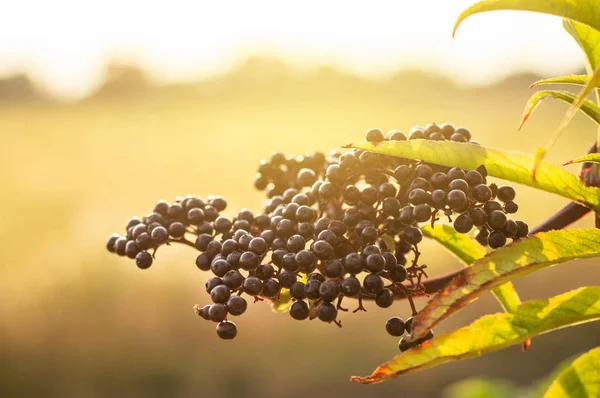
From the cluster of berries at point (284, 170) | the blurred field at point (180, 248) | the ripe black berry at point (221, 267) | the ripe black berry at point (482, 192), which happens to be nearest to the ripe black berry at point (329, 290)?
the ripe black berry at point (221, 267)

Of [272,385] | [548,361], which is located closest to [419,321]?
[272,385]

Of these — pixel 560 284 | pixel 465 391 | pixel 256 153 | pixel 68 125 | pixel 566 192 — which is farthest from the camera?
pixel 68 125

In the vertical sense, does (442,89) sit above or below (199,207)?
above

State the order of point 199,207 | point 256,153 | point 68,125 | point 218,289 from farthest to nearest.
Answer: point 68,125 → point 256,153 → point 199,207 → point 218,289

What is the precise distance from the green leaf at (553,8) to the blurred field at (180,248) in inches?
216

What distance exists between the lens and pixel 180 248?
1161cm

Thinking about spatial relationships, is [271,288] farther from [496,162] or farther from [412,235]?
[496,162]

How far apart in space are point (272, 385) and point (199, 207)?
8.92 meters

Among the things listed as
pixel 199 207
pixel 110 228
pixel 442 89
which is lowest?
pixel 199 207

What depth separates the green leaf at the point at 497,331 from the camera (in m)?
0.96

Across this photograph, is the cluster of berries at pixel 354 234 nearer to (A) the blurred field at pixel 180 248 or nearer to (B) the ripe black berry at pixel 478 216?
(B) the ripe black berry at pixel 478 216

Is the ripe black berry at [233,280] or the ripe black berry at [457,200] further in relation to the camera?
the ripe black berry at [233,280]

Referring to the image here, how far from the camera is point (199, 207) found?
5.05 ft

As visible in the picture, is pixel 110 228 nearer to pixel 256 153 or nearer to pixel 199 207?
pixel 256 153
